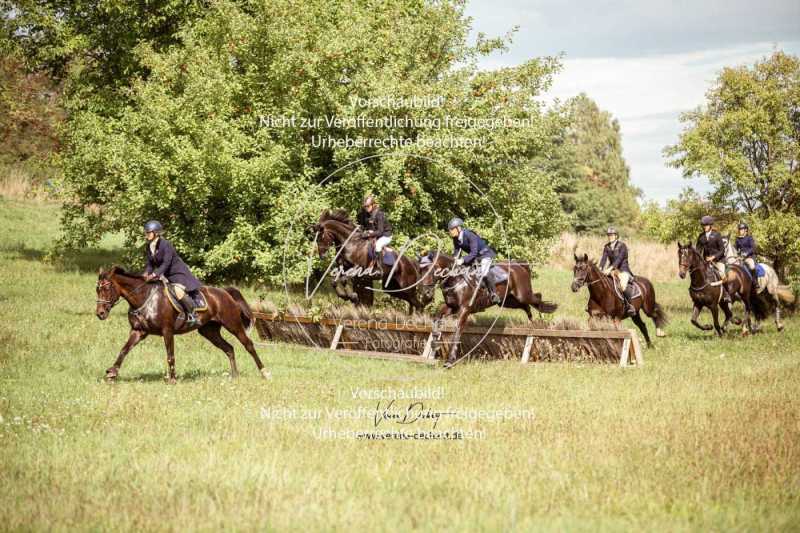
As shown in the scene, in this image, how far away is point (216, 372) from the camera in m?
16.2

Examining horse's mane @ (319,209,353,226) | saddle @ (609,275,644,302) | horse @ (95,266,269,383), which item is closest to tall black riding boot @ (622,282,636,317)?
saddle @ (609,275,644,302)

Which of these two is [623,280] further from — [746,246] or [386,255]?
[746,246]


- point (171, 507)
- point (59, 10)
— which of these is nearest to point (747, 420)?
point (171, 507)

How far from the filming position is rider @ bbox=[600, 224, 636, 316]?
19656mm

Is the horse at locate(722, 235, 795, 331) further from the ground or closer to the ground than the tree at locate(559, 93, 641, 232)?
closer to the ground

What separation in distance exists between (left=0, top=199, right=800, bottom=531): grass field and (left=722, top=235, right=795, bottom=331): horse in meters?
6.30

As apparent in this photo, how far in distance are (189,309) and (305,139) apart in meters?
13.4

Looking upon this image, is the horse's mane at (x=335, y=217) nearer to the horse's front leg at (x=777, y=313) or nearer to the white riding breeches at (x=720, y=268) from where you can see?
the white riding breeches at (x=720, y=268)

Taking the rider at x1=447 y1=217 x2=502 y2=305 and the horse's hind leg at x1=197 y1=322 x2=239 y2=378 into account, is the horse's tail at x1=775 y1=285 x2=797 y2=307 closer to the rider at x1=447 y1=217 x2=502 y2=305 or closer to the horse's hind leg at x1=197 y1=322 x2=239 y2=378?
the rider at x1=447 y1=217 x2=502 y2=305

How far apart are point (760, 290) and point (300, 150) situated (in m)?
15.0

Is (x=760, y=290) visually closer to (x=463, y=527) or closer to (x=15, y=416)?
(x=463, y=527)

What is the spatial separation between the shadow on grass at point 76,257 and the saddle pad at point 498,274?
816 inches

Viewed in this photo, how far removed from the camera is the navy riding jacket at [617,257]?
1969 centimetres

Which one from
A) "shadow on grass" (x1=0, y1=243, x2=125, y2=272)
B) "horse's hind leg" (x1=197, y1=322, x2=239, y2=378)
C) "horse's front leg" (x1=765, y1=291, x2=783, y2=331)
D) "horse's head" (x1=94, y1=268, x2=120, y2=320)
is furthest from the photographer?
"shadow on grass" (x1=0, y1=243, x2=125, y2=272)
